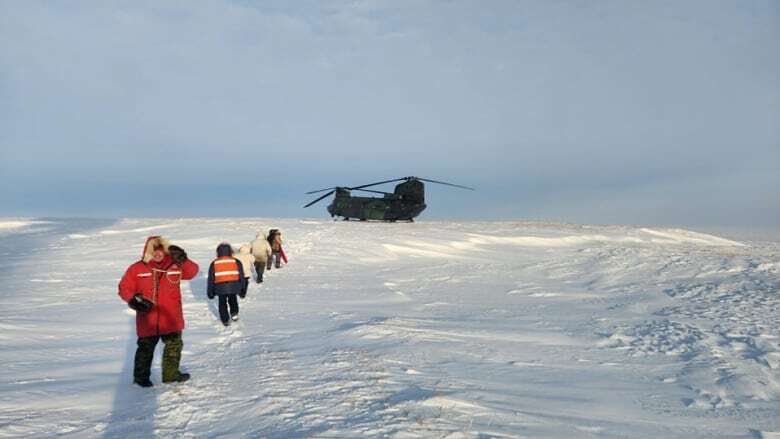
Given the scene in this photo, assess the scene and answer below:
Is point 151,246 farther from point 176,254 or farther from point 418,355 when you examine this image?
point 418,355

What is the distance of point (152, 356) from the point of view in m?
5.57

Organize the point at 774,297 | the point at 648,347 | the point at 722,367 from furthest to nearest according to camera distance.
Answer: the point at 774,297
the point at 648,347
the point at 722,367

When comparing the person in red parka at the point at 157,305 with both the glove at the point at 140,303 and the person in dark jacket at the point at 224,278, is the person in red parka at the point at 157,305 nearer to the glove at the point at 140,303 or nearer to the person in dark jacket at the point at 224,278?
the glove at the point at 140,303

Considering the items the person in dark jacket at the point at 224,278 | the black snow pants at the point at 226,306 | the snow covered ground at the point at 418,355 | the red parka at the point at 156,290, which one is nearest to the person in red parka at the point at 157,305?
the red parka at the point at 156,290

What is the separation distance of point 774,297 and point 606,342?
6.22 metres

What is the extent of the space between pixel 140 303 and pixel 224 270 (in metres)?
3.22

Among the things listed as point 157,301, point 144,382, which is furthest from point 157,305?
point 144,382

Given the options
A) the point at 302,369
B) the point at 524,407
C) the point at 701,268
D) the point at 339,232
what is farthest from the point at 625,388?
the point at 339,232

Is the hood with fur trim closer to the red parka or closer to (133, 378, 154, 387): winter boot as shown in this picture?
the red parka

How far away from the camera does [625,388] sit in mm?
5914

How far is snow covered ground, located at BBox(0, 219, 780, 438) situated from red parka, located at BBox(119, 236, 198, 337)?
0.69 metres

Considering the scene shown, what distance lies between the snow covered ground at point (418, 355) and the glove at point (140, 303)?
2.98 feet

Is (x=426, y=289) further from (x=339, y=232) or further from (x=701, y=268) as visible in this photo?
(x=339, y=232)

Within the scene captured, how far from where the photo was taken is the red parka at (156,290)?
17.8 feet
